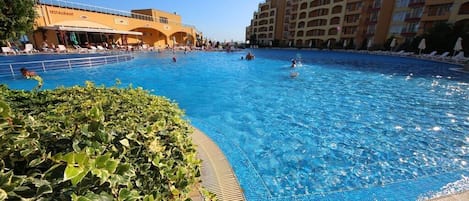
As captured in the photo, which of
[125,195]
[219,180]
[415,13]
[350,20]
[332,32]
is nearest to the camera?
[125,195]

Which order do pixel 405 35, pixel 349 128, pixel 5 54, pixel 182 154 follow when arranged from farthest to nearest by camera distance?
pixel 405 35
pixel 5 54
pixel 349 128
pixel 182 154

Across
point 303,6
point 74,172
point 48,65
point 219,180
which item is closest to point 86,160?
point 74,172

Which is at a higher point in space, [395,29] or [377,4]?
[377,4]

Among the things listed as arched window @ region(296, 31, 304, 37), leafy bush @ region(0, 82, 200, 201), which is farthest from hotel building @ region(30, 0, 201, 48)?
arched window @ region(296, 31, 304, 37)

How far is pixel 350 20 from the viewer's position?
46.4m

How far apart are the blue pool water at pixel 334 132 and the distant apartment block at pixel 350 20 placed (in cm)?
2476

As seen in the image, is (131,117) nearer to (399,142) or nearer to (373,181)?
(373,181)

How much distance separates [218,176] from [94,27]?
108 feet

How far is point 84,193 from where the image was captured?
3.25 ft

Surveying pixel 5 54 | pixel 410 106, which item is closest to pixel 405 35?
pixel 410 106

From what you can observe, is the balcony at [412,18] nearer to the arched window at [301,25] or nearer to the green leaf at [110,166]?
the arched window at [301,25]

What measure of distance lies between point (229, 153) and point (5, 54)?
84.4ft

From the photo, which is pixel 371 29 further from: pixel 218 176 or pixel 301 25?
pixel 218 176

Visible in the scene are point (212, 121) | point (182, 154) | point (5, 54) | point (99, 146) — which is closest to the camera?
point (99, 146)
